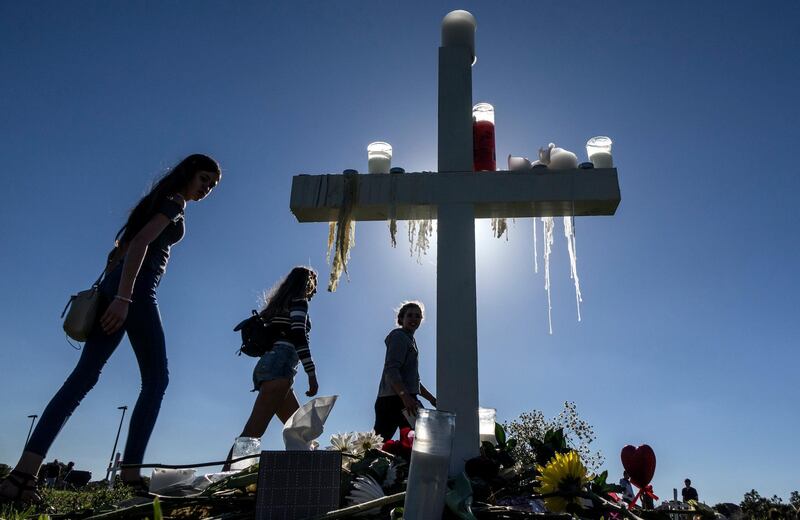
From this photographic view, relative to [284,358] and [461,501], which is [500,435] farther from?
[284,358]

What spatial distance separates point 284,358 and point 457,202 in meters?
1.73

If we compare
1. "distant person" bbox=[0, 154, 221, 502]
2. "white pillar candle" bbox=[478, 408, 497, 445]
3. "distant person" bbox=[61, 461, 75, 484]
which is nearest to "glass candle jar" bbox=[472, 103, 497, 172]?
"white pillar candle" bbox=[478, 408, 497, 445]

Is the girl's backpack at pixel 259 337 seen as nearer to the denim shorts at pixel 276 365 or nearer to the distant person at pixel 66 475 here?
the denim shorts at pixel 276 365

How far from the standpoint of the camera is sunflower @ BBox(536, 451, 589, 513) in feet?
4.97

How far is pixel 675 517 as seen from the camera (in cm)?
162

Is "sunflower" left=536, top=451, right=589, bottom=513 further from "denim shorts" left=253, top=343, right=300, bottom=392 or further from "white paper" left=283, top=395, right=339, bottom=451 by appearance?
"denim shorts" left=253, top=343, right=300, bottom=392

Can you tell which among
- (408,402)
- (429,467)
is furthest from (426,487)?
(408,402)

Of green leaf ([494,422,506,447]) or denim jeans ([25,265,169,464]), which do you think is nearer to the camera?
green leaf ([494,422,506,447])

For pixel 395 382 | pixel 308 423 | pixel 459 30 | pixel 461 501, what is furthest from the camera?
pixel 395 382

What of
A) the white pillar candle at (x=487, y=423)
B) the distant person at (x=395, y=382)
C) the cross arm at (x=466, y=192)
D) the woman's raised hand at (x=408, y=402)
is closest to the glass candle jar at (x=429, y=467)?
the white pillar candle at (x=487, y=423)

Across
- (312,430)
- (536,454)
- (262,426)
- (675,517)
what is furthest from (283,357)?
(675,517)

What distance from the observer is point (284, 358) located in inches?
147

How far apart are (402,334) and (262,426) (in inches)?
44.9

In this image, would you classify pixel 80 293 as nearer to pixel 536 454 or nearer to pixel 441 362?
pixel 441 362
